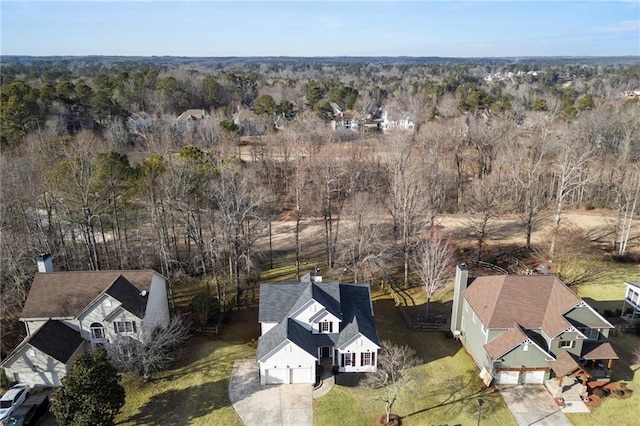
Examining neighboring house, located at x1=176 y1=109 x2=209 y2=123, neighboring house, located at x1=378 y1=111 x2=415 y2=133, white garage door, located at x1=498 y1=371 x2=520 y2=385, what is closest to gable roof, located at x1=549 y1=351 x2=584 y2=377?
white garage door, located at x1=498 y1=371 x2=520 y2=385

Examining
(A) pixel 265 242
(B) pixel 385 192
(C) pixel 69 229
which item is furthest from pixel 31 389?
(B) pixel 385 192

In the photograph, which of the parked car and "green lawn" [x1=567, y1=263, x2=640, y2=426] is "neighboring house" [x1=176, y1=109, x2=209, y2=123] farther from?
"green lawn" [x1=567, y1=263, x2=640, y2=426]

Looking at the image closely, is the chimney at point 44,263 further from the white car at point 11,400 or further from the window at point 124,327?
the white car at point 11,400

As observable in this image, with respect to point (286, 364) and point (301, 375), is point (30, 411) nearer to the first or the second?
point (286, 364)

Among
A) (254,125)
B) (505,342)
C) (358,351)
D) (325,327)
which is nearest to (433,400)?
(358,351)

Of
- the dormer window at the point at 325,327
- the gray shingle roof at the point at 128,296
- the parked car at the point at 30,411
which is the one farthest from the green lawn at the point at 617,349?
the parked car at the point at 30,411
